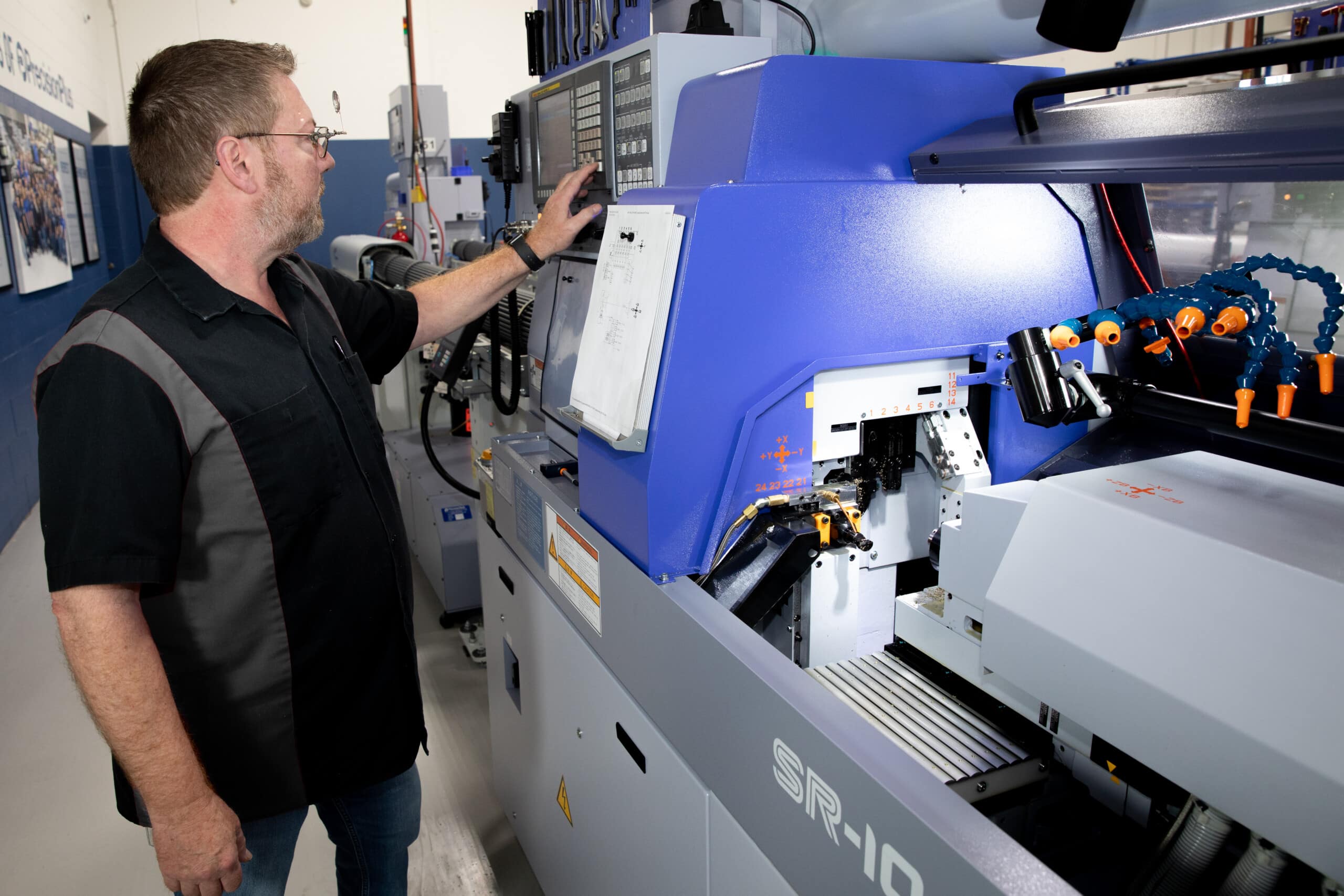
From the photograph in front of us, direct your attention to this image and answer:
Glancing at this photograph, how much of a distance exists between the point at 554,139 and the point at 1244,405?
1339 millimetres

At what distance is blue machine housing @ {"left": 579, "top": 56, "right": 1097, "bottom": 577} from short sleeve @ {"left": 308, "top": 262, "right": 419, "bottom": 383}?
0.57 meters

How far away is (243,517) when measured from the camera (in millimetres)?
1190

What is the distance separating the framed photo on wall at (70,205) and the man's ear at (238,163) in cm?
522

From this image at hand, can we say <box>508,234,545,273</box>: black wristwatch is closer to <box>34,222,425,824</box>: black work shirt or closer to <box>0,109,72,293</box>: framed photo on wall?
<box>34,222,425,824</box>: black work shirt

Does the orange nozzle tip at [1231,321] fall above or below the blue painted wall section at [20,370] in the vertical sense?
above

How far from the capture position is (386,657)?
4.58 feet

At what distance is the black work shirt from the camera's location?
1.04 m

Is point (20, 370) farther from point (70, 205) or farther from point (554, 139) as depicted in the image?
point (554, 139)

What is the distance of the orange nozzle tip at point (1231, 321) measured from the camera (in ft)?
3.11

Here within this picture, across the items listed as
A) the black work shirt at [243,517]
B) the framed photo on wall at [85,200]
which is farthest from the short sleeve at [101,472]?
the framed photo on wall at [85,200]

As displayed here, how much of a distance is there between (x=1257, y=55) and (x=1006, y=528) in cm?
56

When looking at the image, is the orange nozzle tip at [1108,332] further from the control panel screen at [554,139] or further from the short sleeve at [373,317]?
the short sleeve at [373,317]

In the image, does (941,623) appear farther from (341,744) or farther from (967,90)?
(341,744)

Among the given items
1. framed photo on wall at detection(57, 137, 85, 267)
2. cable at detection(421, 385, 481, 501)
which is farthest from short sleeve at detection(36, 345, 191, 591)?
framed photo on wall at detection(57, 137, 85, 267)
